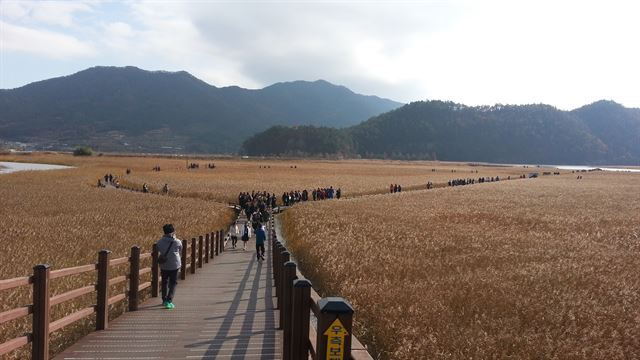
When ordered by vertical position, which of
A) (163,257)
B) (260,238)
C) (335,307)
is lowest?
(260,238)

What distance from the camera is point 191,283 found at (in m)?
13.8

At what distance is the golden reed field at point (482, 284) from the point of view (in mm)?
8492

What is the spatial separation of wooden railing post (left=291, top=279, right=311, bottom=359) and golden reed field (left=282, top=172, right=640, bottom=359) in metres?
2.67

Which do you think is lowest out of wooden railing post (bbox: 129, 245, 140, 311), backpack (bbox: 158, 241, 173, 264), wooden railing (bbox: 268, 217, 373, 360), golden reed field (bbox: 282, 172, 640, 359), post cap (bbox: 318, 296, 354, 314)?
golden reed field (bbox: 282, 172, 640, 359)

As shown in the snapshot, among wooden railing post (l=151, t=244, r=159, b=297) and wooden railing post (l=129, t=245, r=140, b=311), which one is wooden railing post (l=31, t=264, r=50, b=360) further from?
wooden railing post (l=151, t=244, r=159, b=297)

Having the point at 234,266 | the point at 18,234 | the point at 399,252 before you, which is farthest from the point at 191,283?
the point at 18,234

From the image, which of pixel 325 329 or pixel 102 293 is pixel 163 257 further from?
pixel 325 329

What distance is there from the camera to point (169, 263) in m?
10.5

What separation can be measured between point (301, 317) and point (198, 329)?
351 centimetres

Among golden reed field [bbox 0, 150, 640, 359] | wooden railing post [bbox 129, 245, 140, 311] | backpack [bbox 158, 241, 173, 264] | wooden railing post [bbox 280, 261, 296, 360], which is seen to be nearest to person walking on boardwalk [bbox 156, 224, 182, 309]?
backpack [bbox 158, 241, 173, 264]

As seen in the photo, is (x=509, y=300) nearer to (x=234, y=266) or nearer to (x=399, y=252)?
(x=399, y=252)

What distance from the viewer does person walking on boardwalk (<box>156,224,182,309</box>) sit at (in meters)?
10.4

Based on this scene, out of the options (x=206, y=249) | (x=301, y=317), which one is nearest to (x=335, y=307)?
(x=301, y=317)

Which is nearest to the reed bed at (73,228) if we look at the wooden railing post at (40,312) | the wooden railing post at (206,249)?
the wooden railing post at (40,312)
